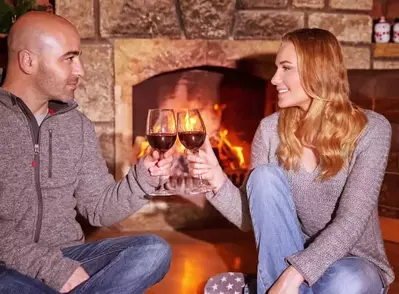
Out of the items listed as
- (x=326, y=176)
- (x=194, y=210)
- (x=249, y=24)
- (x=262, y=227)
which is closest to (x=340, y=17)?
(x=249, y=24)

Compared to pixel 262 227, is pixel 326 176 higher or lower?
higher

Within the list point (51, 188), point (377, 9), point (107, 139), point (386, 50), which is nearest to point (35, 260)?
point (51, 188)

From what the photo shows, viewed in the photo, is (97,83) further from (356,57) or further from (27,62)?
(356,57)

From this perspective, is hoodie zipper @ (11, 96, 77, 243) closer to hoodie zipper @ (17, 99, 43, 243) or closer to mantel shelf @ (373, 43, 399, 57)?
hoodie zipper @ (17, 99, 43, 243)

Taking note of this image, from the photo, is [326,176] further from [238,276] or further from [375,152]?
[238,276]

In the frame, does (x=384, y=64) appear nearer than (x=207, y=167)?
No

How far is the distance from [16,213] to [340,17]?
230cm

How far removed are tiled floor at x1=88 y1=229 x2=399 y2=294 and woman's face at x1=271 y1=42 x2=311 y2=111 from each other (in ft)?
3.09

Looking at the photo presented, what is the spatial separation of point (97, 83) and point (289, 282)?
1839 mm

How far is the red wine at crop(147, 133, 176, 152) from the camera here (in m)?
1.54

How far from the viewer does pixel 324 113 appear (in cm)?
163

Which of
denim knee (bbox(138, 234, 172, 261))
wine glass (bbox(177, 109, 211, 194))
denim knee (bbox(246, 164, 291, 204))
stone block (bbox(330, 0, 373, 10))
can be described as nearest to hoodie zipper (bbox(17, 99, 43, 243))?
denim knee (bbox(138, 234, 172, 261))

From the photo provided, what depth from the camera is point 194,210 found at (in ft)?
10.4

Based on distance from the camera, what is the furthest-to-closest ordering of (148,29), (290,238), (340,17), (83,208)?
(340,17), (148,29), (83,208), (290,238)
